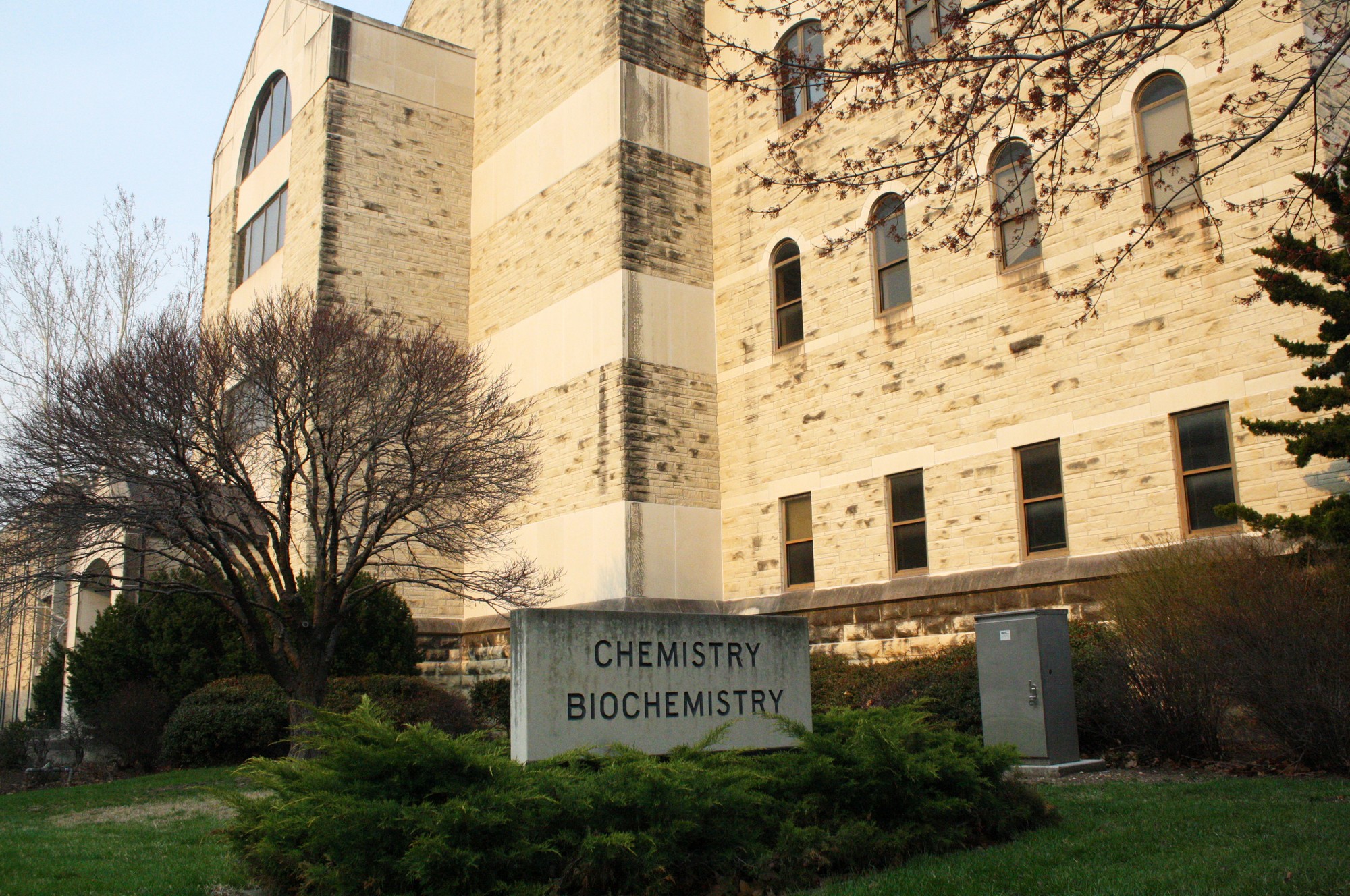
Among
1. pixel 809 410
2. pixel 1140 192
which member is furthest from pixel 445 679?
pixel 1140 192

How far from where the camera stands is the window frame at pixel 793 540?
790 inches

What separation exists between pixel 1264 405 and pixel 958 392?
475 centimetres

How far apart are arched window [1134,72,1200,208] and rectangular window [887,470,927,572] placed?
555 cm

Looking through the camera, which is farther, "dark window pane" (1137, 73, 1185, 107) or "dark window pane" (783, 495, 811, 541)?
"dark window pane" (783, 495, 811, 541)

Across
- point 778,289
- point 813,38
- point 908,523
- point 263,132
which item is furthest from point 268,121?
point 908,523

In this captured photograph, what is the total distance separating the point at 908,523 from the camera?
18.5 metres

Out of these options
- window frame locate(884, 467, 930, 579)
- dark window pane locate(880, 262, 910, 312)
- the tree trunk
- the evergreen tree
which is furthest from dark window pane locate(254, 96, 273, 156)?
the evergreen tree

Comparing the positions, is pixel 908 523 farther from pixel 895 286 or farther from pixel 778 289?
pixel 778 289

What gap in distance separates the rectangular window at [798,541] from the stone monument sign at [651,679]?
10.6 metres

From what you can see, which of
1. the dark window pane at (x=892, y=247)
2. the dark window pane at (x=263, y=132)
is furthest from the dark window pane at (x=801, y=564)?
the dark window pane at (x=263, y=132)

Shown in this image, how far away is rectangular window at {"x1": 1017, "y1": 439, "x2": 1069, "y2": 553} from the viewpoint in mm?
16406

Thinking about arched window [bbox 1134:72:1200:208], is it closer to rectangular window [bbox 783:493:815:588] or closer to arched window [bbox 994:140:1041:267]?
arched window [bbox 994:140:1041:267]

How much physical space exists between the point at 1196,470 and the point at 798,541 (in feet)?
24.5

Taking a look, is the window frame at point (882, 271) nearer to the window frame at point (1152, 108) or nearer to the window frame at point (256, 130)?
the window frame at point (1152, 108)
